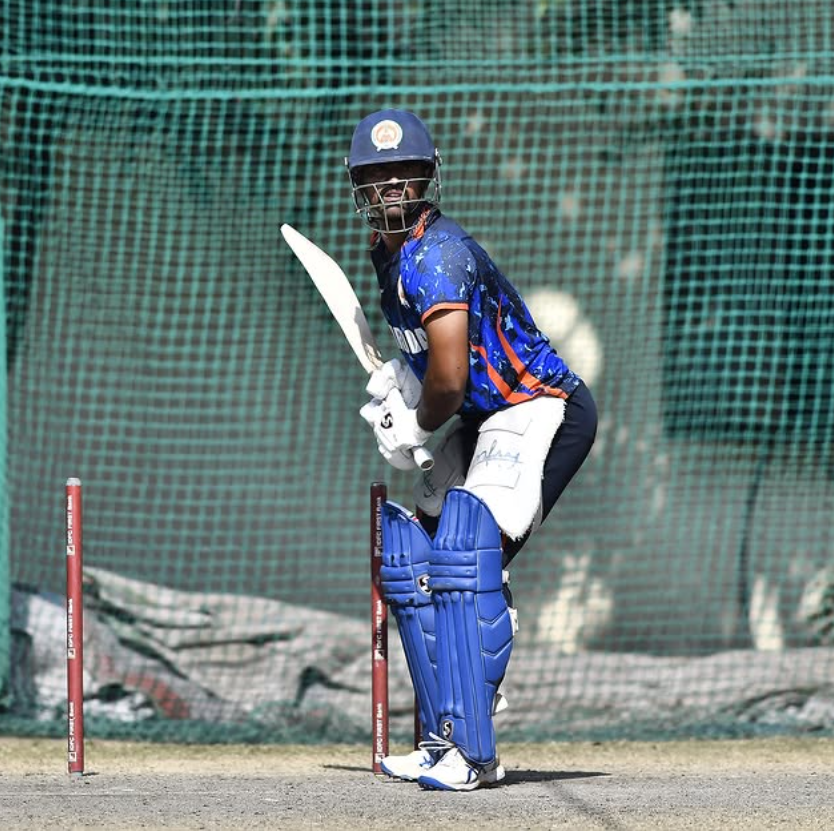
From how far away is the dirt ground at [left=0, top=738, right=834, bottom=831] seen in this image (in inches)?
217

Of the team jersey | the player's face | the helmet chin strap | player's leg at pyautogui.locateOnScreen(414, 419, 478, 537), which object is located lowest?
player's leg at pyautogui.locateOnScreen(414, 419, 478, 537)

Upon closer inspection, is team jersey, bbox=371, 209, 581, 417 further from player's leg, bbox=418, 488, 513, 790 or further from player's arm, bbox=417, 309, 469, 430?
player's leg, bbox=418, 488, 513, 790

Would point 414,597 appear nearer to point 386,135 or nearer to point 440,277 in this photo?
point 440,277

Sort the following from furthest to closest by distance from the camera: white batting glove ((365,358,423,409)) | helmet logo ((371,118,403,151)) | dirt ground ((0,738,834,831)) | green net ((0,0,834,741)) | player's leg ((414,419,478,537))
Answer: green net ((0,0,834,741)), player's leg ((414,419,478,537)), white batting glove ((365,358,423,409)), helmet logo ((371,118,403,151)), dirt ground ((0,738,834,831))

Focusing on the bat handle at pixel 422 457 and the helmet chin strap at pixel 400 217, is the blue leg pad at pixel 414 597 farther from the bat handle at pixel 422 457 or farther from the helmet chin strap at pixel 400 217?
the helmet chin strap at pixel 400 217

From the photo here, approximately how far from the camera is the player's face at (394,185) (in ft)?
19.8

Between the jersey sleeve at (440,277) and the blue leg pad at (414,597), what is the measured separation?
27.2 inches

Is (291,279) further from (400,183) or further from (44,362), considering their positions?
(400,183)

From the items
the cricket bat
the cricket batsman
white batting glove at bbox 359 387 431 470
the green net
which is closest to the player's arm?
the cricket batsman

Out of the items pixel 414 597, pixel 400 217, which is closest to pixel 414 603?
pixel 414 597

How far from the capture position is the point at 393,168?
6.06m

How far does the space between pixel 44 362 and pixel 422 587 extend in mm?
3974

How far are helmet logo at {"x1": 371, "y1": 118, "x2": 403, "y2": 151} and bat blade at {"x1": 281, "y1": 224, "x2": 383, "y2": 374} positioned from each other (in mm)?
492

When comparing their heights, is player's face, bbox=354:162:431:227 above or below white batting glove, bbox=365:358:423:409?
above
